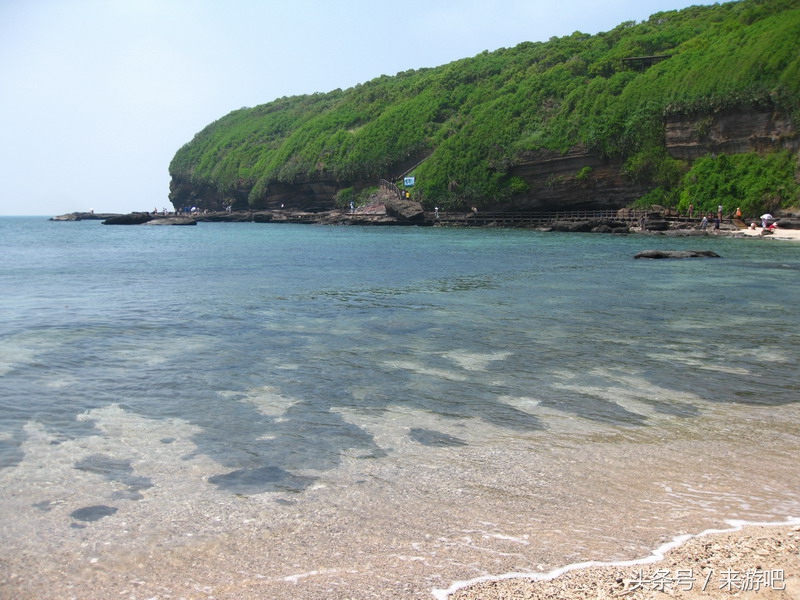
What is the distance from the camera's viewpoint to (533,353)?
13031 millimetres

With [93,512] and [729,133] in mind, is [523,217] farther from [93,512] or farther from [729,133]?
[93,512]

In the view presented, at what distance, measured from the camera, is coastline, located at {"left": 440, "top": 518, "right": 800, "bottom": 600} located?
432 cm

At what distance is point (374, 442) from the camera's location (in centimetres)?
799

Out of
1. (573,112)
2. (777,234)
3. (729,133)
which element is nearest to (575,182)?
(573,112)

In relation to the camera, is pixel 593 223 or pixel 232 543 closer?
pixel 232 543

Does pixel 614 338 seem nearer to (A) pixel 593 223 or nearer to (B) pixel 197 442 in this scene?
(B) pixel 197 442

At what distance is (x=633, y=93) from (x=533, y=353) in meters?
69.5

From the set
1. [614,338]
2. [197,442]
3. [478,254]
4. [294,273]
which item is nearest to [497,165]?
[478,254]

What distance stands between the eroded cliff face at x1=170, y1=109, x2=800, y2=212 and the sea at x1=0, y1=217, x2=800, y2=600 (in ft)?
162

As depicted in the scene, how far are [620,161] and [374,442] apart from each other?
7020 centimetres

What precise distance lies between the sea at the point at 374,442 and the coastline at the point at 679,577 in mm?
162

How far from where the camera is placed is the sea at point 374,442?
16.7 feet

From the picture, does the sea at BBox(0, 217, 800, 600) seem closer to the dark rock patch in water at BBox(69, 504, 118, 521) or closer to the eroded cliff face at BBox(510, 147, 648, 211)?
the dark rock patch in water at BBox(69, 504, 118, 521)

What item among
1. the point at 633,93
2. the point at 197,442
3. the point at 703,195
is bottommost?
the point at 197,442
